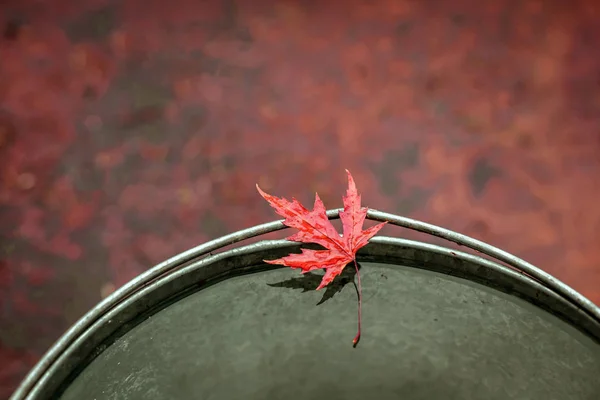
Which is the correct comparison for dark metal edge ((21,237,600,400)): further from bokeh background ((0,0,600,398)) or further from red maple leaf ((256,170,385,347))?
bokeh background ((0,0,600,398))

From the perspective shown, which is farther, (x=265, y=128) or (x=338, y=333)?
(x=265, y=128)

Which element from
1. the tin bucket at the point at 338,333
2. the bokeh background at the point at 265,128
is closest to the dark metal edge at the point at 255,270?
the tin bucket at the point at 338,333

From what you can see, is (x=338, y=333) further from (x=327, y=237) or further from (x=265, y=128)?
(x=265, y=128)

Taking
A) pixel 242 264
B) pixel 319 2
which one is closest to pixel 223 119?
pixel 319 2

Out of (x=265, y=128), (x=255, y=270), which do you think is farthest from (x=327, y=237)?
(x=265, y=128)

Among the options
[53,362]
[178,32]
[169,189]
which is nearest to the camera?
[53,362]

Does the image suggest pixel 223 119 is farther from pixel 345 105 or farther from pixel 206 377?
pixel 206 377
